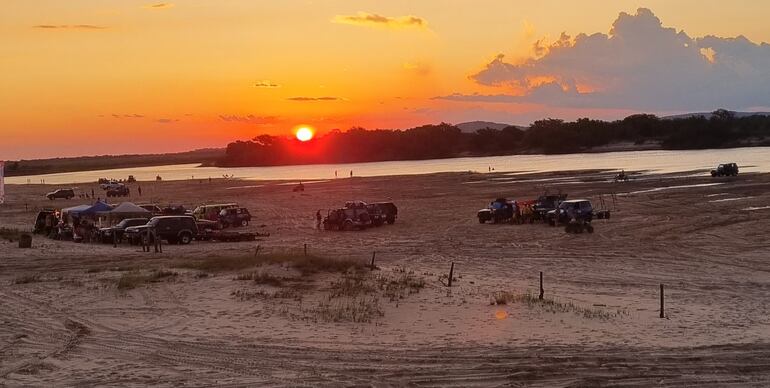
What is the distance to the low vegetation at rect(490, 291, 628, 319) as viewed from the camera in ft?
57.4

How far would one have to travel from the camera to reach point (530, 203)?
44406 mm

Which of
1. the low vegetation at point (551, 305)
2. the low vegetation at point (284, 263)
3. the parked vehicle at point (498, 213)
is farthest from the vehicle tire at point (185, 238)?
the low vegetation at point (551, 305)

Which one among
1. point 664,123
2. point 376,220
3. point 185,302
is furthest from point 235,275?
point 664,123

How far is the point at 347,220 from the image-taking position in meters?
43.9

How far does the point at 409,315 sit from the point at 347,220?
2647 centimetres

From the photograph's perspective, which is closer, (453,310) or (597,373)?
(597,373)

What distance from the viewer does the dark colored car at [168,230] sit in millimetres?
36031

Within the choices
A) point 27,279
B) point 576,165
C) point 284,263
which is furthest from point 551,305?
point 576,165

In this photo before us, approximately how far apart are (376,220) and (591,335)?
3018cm

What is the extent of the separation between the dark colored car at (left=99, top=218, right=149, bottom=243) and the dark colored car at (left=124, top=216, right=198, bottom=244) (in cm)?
64

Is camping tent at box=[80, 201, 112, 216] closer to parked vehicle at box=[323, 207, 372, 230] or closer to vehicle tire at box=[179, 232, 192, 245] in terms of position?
vehicle tire at box=[179, 232, 192, 245]

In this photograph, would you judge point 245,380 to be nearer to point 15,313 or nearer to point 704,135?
point 15,313

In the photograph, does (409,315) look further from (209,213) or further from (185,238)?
(209,213)

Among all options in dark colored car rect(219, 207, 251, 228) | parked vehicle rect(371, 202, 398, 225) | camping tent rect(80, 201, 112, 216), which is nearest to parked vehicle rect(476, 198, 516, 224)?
parked vehicle rect(371, 202, 398, 225)
